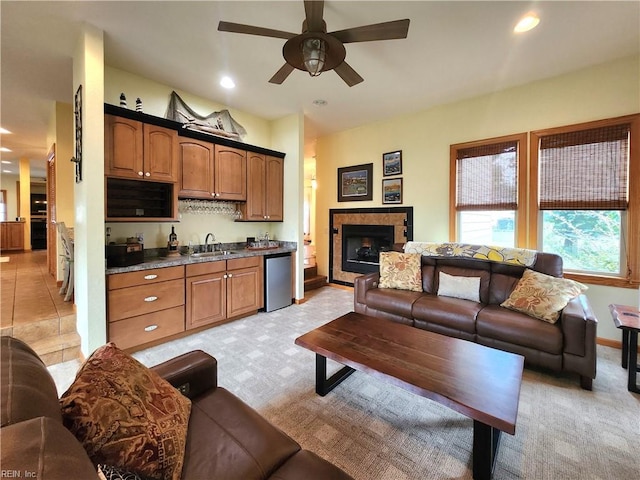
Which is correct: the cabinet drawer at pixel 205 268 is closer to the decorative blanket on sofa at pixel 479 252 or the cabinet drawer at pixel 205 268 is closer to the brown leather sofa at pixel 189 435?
the brown leather sofa at pixel 189 435

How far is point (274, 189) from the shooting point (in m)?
4.43

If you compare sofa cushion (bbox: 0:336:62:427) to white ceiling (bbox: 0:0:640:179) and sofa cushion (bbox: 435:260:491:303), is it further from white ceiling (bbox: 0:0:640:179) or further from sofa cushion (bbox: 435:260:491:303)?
sofa cushion (bbox: 435:260:491:303)

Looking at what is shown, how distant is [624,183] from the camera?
2.88 meters

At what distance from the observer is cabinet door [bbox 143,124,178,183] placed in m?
2.99

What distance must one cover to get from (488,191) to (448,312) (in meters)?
1.88

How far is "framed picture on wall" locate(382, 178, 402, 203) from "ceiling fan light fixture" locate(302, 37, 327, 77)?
2830mm

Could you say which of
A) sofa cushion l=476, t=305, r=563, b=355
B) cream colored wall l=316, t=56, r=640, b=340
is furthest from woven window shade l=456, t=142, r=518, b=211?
sofa cushion l=476, t=305, r=563, b=355

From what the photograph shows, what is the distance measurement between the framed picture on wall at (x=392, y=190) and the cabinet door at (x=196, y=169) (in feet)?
8.90

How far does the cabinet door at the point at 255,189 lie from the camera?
4090mm

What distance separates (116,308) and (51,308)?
116cm

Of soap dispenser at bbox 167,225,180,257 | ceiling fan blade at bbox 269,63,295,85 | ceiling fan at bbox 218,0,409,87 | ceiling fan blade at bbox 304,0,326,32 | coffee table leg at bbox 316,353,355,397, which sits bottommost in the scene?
coffee table leg at bbox 316,353,355,397

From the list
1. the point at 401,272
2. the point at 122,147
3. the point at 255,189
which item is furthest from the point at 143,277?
the point at 401,272

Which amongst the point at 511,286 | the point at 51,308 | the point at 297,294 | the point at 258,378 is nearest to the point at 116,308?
the point at 51,308

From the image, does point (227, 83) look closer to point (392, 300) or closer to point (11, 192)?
point (392, 300)
